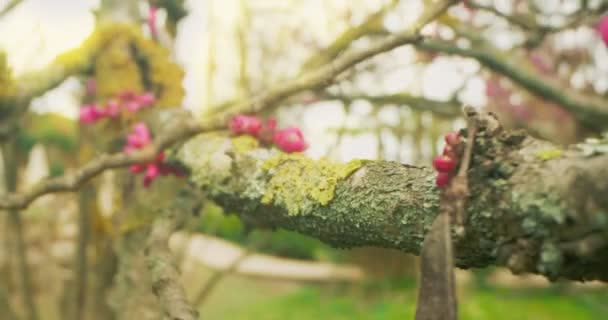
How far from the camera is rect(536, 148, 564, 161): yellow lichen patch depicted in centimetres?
72

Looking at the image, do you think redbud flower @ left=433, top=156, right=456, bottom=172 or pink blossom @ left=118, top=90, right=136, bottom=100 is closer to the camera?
redbud flower @ left=433, top=156, right=456, bottom=172

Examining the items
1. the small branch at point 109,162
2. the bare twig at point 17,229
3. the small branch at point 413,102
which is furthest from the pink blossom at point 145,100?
the bare twig at point 17,229

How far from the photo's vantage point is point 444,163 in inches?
30.6

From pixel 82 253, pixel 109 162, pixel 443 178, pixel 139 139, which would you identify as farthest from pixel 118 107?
pixel 443 178

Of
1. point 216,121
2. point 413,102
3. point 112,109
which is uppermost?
point 413,102

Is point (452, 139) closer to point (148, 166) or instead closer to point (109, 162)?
point (109, 162)

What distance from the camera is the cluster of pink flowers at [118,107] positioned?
75.6 inches

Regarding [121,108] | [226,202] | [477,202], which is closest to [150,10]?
[121,108]

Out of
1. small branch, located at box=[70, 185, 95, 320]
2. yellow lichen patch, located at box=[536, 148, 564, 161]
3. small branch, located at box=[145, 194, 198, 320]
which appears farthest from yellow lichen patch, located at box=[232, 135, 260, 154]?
small branch, located at box=[70, 185, 95, 320]

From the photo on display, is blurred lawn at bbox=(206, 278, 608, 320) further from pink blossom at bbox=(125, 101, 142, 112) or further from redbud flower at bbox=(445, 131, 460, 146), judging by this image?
redbud flower at bbox=(445, 131, 460, 146)

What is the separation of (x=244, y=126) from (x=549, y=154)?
0.91 m

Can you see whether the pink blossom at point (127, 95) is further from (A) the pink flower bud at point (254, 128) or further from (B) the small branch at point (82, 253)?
(B) the small branch at point (82, 253)

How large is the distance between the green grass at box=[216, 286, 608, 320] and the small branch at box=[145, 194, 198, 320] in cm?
304

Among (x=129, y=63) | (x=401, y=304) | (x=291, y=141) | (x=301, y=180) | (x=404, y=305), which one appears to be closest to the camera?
(x=301, y=180)
